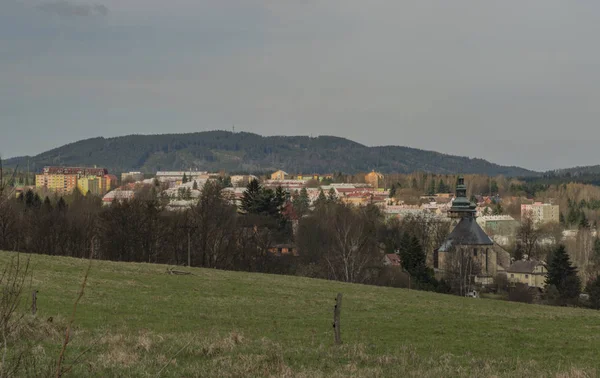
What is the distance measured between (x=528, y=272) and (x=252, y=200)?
113 feet

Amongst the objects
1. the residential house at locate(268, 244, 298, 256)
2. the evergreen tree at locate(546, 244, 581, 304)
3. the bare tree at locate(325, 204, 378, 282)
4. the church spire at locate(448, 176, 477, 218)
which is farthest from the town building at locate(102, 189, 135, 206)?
the evergreen tree at locate(546, 244, 581, 304)

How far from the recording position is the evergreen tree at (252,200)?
82688 millimetres

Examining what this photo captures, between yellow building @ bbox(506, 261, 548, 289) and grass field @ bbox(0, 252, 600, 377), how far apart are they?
5068 cm

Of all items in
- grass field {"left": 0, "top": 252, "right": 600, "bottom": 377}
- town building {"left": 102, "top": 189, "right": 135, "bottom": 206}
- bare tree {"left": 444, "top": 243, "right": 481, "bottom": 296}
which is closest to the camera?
grass field {"left": 0, "top": 252, "right": 600, "bottom": 377}

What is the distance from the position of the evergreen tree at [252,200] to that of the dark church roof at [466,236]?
21425mm

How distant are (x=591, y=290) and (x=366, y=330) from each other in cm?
4374

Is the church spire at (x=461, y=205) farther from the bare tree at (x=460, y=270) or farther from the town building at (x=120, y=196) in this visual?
the town building at (x=120, y=196)

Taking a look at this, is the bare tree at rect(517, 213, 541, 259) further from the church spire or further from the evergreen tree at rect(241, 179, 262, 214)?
the evergreen tree at rect(241, 179, 262, 214)

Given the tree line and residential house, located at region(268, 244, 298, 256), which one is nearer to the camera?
the tree line

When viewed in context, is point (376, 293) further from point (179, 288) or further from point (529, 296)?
point (529, 296)

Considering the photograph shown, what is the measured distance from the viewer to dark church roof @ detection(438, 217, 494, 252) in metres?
82.9

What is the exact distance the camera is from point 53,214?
68.9 m

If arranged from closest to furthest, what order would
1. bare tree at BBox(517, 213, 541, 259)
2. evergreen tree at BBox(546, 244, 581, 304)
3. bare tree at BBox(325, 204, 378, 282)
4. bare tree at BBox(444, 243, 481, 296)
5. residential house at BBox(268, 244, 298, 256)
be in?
bare tree at BBox(444, 243, 481, 296), bare tree at BBox(325, 204, 378, 282), evergreen tree at BBox(546, 244, 581, 304), residential house at BBox(268, 244, 298, 256), bare tree at BBox(517, 213, 541, 259)

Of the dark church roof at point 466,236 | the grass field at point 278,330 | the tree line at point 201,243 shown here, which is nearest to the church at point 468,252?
the dark church roof at point 466,236
